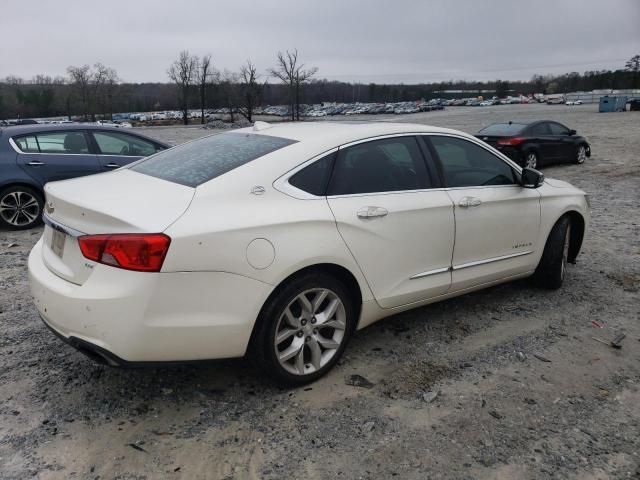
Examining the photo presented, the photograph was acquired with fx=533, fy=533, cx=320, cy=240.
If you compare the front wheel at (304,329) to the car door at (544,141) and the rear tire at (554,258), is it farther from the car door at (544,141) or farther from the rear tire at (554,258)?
the car door at (544,141)

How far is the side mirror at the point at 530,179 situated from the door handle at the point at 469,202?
0.64 meters

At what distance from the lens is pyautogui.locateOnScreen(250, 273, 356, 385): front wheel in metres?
3.01

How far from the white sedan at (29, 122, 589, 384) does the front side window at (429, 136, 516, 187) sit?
0.01 m

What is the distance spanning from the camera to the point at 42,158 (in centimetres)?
757

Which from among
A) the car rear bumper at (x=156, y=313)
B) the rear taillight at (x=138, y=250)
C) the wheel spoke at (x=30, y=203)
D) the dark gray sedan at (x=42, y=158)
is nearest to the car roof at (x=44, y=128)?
the dark gray sedan at (x=42, y=158)

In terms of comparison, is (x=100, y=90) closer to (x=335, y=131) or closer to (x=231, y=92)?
(x=231, y=92)

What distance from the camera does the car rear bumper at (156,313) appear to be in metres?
2.63

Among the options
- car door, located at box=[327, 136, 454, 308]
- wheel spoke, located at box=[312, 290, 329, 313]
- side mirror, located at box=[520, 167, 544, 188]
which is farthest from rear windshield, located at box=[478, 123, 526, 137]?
wheel spoke, located at box=[312, 290, 329, 313]

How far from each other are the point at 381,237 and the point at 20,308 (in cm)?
325

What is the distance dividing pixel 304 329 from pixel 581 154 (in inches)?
599

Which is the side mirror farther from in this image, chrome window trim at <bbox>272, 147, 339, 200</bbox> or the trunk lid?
the trunk lid

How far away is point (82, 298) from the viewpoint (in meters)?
2.72

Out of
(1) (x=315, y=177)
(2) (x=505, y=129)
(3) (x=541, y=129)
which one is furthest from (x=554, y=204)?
(3) (x=541, y=129)

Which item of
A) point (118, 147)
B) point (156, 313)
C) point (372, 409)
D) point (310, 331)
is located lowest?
point (372, 409)
